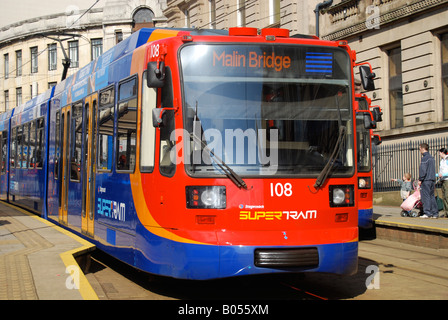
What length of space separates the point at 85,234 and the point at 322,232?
5.09 metres

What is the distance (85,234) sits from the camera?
36.3 ft

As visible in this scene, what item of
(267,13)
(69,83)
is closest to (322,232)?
(69,83)

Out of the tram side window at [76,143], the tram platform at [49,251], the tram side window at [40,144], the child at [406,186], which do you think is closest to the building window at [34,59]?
the tram side window at [40,144]

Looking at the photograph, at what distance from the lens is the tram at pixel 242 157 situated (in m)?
7.05

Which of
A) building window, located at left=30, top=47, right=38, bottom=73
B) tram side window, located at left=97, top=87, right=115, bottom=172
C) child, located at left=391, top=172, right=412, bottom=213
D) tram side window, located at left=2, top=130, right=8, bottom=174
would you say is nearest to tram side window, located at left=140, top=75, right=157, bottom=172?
tram side window, located at left=97, top=87, right=115, bottom=172

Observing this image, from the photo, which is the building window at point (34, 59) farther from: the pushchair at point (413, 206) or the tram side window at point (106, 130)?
the tram side window at point (106, 130)

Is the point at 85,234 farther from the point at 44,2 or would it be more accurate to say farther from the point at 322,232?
the point at 44,2

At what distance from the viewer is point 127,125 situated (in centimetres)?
855

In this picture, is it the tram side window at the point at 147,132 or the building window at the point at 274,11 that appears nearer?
the tram side window at the point at 147,132

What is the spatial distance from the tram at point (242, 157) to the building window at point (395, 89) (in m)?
14.6

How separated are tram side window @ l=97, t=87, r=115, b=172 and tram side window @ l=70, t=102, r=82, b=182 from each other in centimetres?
157

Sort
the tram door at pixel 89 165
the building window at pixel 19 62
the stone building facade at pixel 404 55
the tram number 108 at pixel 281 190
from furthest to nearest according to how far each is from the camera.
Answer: the building window at pixel 19 62 → the stone building facade at pixel 404 55 → the tram door at pixel 89 165 → the tram number 108 at pixel 281 190

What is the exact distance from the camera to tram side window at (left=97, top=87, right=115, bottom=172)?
933cm

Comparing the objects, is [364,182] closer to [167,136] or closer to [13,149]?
[167,136]
